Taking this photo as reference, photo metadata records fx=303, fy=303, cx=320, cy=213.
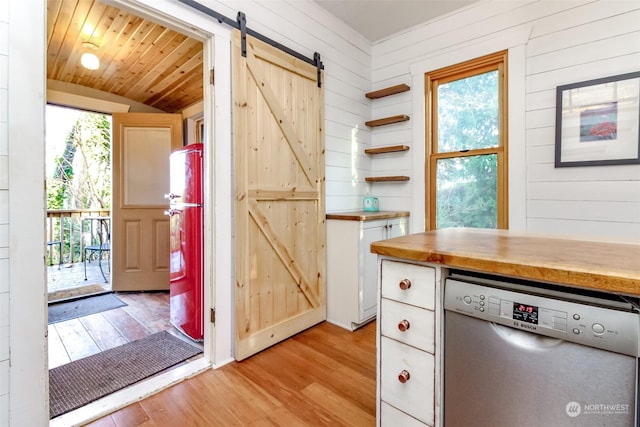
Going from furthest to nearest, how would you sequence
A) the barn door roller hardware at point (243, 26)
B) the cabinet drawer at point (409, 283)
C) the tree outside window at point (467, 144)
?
1. the tree outside window at point (467, 144)
2. the barn door roller hardware at point (243, 26)
3. the cabinet drawer at point (409, 283)

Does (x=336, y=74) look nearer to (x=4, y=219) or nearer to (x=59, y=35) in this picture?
(x=59, y=35)

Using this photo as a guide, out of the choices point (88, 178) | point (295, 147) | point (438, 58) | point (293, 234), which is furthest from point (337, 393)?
point (88, 178)

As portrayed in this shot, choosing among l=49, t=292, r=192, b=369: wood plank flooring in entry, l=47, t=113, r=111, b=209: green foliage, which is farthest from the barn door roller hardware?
l=47, t=113, r=111, b=209: green foliage

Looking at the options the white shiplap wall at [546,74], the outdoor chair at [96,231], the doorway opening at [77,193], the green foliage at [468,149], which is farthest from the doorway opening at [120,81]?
the green foliage at [468,149]

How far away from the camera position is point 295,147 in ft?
8.30

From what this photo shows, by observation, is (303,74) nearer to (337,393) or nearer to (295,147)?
(295,147)

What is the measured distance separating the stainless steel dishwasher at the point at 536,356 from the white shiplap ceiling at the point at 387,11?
2.71 meters

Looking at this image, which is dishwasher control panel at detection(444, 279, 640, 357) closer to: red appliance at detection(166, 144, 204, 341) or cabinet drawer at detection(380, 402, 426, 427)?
cabinet drawer at detection(380, 402, 426, 427)

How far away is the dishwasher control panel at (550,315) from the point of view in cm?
75

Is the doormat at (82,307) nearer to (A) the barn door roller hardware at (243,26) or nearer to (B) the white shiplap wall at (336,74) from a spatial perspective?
(B) the white shiplap wall at (336,74)

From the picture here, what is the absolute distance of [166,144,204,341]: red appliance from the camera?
2.34 metres

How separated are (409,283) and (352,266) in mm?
1485

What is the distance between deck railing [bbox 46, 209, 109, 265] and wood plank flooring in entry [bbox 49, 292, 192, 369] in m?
2.38

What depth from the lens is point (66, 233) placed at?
4.96 metres
